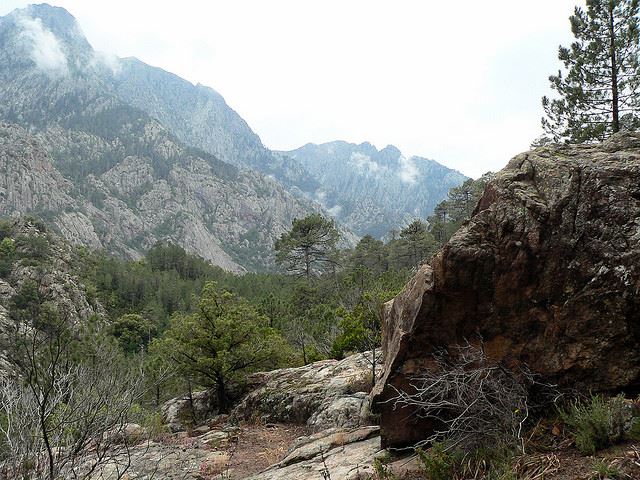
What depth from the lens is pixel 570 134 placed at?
1922cm

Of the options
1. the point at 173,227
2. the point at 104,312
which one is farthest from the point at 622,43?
the point at 173,227

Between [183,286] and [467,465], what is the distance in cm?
7160

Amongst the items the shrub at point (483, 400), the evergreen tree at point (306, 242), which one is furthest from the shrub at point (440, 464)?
the evergreen tree at point (306, 242)

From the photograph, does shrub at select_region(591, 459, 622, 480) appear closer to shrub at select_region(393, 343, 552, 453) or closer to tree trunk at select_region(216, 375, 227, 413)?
shrub at select_region(393, 343, 552, 453)

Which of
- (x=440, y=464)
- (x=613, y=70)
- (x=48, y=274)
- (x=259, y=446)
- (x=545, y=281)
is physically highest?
(x=613, y=70)

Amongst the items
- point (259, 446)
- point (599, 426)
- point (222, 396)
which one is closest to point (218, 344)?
point (222, 396)

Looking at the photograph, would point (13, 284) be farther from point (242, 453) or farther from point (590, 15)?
point (590, 15)

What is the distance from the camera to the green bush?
162 inches

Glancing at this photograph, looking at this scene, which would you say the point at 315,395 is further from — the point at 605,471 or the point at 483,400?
the point at 605,471

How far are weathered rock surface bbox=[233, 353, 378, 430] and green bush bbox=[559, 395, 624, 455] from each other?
564 centimetres

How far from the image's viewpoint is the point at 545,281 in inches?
206

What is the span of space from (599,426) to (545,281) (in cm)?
168

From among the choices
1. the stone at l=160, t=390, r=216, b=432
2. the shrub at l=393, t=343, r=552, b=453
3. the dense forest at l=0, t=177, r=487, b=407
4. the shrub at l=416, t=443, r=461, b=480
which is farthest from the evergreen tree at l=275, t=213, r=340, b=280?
the shrub at l=416, t=443, r=461, b=480

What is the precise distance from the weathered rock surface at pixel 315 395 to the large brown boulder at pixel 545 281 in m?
4.37
